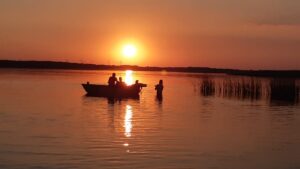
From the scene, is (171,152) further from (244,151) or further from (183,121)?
(183,121)

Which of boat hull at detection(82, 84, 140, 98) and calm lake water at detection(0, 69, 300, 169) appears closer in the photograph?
calm lake water at detection(0, 69, 300, 169)

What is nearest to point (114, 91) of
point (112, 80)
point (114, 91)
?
point (114, 91)

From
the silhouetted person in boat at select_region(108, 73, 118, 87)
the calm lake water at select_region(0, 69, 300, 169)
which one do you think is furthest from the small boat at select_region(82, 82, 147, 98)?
the calm lake water at select_region(0, 69, 300, 169)

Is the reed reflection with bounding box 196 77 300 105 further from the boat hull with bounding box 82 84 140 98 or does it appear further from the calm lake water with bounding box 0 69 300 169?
the calm lake water with bounding box 0 69 300 169

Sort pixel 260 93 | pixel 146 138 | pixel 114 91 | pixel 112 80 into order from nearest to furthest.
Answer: pixel 146 138 → pixel 114 91 → pixel 112 80 → pixel 260 93

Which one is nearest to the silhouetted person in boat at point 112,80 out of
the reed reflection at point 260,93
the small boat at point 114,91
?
the small boat at point 114,91

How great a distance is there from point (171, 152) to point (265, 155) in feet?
8.29

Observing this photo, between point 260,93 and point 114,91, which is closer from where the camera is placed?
point 114,91

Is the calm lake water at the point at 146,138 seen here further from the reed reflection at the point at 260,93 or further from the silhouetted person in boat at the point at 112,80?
the reed reflection at the point at 260,93

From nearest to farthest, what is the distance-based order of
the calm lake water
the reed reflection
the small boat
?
the calm lake water < the small boat < the reed reflection

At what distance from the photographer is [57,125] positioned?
19016 millimetres

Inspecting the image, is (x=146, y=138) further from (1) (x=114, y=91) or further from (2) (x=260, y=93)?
(2) (x=260, y=93)

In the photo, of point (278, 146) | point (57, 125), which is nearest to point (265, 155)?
point (278, 146)

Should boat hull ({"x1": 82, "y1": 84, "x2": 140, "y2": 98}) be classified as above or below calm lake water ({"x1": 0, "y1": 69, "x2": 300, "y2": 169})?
above
